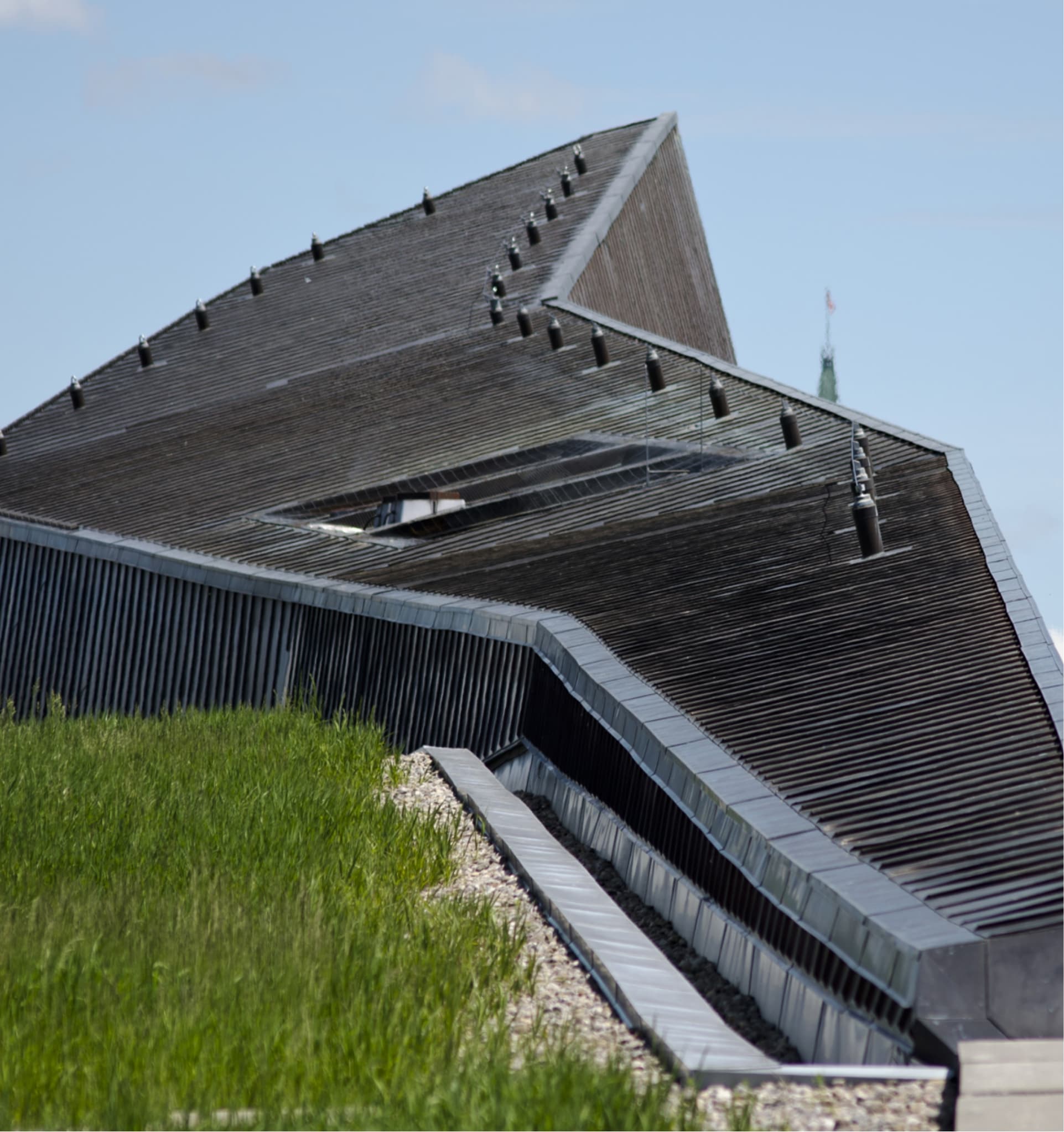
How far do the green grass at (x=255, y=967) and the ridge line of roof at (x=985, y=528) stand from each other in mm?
3100

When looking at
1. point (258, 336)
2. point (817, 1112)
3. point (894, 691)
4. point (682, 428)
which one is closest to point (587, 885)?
point (894, 691)

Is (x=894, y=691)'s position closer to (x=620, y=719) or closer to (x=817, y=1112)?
(x=620, y=719)

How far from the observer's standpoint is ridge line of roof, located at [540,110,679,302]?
22094 mm

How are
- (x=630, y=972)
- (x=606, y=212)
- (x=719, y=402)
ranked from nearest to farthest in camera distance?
(x=630, y=972) → (x=719, y=402) → (x=606, y=212)

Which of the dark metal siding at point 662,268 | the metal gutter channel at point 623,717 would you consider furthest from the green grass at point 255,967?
the dark metal siding at point 662,268

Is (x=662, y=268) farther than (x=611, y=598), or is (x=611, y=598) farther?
(x=662, y=268)

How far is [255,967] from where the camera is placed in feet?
17.7

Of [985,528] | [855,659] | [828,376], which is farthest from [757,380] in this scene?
[828,376]

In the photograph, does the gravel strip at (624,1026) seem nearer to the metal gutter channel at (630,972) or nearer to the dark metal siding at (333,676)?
the metal gutter channel at (630,972)

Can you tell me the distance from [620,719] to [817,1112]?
388cm

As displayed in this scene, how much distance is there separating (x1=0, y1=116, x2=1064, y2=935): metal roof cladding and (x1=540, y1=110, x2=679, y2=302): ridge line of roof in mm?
76

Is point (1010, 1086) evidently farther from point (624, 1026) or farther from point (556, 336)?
point (556, 336)

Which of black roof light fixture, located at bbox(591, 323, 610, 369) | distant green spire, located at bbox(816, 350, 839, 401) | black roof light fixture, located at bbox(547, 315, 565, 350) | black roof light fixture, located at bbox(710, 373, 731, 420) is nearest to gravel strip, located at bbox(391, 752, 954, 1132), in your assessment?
black roof light fixture, located at bbox(710, 373, 731, 420)

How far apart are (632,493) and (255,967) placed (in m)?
9.12
